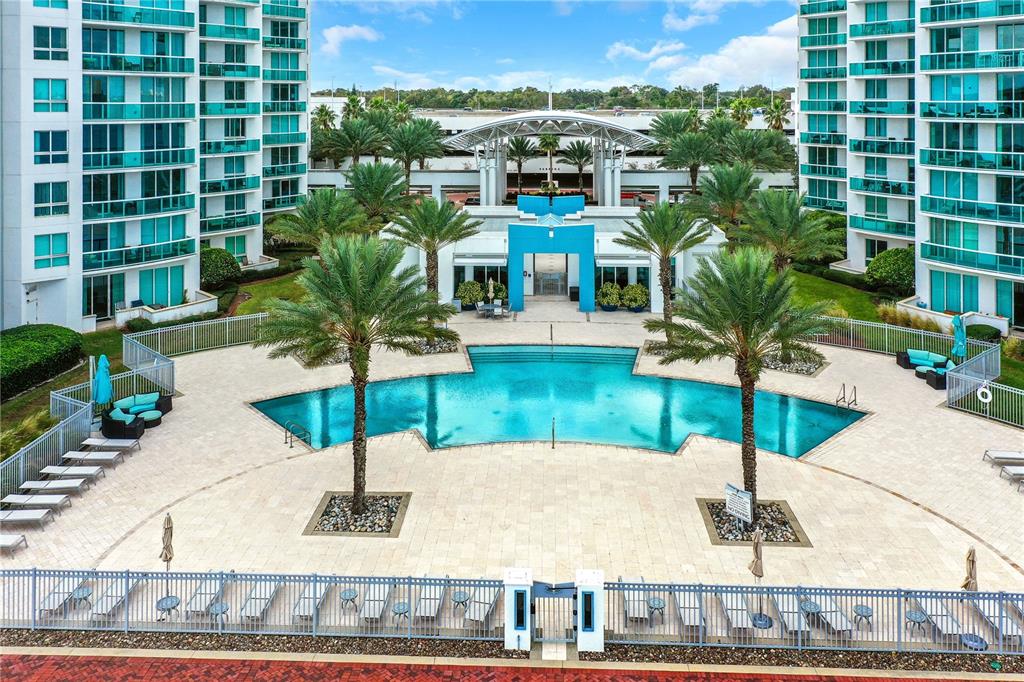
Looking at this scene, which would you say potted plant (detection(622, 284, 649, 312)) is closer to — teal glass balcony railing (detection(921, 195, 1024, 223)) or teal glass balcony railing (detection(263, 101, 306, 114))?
teal glass balcony railing (detection(921, 195, 1024, 223))

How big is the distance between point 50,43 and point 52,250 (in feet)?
30.3

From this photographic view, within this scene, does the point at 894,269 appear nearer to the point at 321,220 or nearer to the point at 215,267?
the point at 321,220

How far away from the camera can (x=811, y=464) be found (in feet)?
83.7

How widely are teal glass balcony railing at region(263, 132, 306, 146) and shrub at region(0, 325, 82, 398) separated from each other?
26.1m

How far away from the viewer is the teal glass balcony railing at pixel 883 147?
49781 mm

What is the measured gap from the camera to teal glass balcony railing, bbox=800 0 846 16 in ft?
191

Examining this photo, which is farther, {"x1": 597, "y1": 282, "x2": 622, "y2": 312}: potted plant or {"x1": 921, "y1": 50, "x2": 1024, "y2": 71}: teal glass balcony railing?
{"x1": 597, "y1": 282, "x2": 622, "y2": 312}: potted plant

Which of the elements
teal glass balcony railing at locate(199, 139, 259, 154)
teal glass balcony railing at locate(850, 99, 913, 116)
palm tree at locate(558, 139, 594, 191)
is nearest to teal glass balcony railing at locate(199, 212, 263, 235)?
teal glass balcony railing at locate(199, 139, 259, 154)

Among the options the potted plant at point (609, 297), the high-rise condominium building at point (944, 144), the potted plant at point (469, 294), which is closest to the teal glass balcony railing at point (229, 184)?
the potted plant at point (469, 294)

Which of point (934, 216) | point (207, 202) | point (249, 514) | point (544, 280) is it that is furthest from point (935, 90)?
point (207, 202)

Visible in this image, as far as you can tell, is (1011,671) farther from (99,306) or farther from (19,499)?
(99,306)

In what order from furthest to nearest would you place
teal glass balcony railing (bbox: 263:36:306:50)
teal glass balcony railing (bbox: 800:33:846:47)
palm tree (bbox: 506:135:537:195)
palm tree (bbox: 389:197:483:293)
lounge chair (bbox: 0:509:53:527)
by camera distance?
1. palm tree (bbox: 506:135:537:195)
2. teal glass balcony railing (bbox: 263:36:306:50)
3. teal glass balcony railing (bbox: 800:33:846:47)
4. palm tree (bbox: 389:197:483:293)
5. lounge chair (bbox: 0:509:53:527)

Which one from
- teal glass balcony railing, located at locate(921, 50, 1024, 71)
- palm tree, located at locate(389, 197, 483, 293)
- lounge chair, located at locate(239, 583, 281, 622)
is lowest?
lounge chair, located at locate(239, 583, 281, 622)

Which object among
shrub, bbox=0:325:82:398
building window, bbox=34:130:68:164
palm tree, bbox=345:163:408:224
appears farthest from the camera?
palm tree, bbox=345:163:408:224
